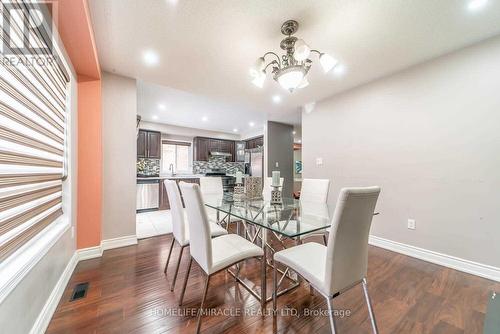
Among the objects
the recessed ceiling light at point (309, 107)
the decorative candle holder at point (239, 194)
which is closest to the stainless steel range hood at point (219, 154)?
the recessed ceiling light at point (309, 107)

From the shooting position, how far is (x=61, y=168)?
1.80m

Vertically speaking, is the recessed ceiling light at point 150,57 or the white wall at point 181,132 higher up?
the recessed ceiling light at point 150,57

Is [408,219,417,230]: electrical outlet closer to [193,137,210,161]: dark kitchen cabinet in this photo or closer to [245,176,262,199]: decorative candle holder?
[245,176,262,199]: decorative candle holder

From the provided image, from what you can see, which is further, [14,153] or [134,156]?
[134,156]

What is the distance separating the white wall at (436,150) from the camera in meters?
1.92

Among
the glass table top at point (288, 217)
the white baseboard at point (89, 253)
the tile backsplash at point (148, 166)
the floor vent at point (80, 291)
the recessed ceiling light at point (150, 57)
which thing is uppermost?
the recessed ceiling light at point (150, 57)

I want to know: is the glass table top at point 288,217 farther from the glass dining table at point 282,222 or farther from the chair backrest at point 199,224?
the chair backrest at point 199,224

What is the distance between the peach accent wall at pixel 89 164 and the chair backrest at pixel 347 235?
262 centimetres

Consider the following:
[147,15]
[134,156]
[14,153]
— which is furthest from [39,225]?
[147,15]

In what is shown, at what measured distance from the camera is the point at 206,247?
123 cm

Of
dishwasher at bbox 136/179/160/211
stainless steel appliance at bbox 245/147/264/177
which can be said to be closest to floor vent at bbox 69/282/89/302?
dishwasher at bbox 136/179/160/211

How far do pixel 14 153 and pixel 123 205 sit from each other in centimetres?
171

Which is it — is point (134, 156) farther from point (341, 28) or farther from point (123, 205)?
point (341, 28)

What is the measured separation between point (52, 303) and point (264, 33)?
277cm
